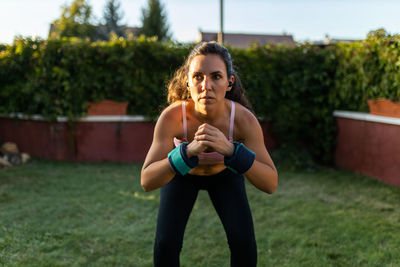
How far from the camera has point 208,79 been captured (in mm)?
2250

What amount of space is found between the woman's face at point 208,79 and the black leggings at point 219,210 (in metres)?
0.67

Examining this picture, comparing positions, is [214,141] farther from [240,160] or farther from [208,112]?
[208,112]

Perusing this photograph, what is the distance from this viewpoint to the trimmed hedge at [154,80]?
680 cm

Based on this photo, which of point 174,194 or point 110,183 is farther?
point 110,183

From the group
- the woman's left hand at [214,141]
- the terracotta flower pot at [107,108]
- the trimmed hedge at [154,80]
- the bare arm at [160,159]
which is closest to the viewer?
the woman's left hand at [214,141]

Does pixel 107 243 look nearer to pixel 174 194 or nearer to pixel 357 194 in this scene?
pixel 174 194

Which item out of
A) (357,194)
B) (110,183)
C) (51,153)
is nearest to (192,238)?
(110,183)

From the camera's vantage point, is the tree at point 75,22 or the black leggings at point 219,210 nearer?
the black leggings at point 219,210

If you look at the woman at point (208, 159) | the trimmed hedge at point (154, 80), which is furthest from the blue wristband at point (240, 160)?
the trimmed hedge at point (154, 80)

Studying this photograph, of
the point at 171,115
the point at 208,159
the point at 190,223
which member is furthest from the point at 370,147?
the point at 171,115

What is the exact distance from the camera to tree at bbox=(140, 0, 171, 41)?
121 feet

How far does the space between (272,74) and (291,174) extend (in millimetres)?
2163

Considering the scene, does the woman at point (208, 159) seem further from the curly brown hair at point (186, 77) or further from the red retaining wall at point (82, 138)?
the red retaining wall at point (82, 138)

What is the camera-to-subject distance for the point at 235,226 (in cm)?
230
